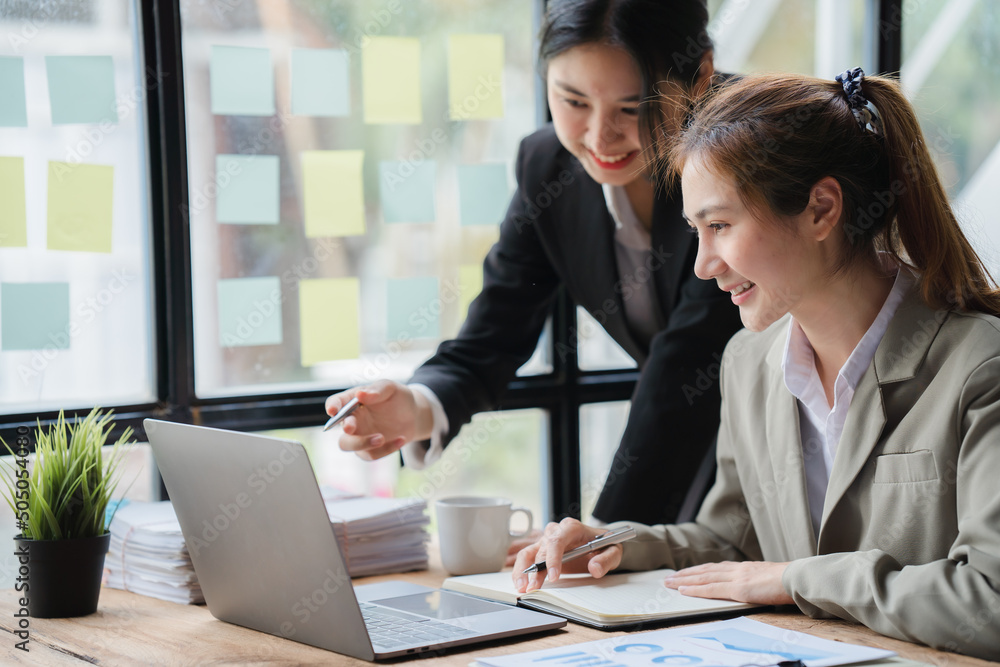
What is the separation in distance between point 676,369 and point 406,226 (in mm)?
694

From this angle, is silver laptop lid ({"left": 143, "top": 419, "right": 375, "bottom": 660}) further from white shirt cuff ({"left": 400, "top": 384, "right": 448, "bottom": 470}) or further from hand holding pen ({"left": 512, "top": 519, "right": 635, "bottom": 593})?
white shirt cuff ({"left": 400, "top": 384, "right": 448, "bottom": 470})

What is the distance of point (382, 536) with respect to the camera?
5.00ft

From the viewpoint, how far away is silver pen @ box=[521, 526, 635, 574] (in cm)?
130

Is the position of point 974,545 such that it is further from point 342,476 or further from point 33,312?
point 33,312

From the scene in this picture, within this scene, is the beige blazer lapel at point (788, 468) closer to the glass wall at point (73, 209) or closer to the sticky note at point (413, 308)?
the sticky note at point (413, 308)

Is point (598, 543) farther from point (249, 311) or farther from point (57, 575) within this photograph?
point (249, 311)

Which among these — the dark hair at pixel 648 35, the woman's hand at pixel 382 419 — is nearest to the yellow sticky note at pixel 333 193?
the woman's hand at pixel 382 419

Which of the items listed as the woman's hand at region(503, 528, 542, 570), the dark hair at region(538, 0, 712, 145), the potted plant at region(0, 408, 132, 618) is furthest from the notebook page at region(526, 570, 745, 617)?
the dark hair at region(538, 0, 712, 145)

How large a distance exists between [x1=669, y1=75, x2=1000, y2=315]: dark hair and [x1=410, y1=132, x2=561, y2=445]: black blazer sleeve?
2.29 ft

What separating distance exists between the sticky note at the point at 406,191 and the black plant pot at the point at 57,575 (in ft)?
3.19

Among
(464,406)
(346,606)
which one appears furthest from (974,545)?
(464,406)

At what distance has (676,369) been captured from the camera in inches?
65.6

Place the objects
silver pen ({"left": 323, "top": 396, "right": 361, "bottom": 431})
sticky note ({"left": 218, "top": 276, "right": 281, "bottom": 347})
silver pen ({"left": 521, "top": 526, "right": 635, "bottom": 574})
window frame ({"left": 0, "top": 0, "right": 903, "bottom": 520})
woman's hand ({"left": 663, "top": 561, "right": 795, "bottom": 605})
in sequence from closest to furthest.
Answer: woman's hand ({"left": 663, "top": 561, "right": 795, "bottom": 605}) → silver pen ({"left": 521, "top": 526, "right": 635, "bottom": 574}) → silver pen ({"left": 323, "top": 396, "right": 361, "bottom": 431}) → window frame ({"left": 0, "top": 0, "right": 903, "bottom": 520}) → sticky note ({"left": 218, "top": 276, "right": 281, "bottom": 347})

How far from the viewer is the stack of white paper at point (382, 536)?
1.49m
